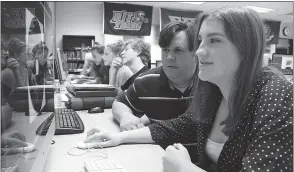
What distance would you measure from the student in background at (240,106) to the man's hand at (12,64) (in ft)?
1.67

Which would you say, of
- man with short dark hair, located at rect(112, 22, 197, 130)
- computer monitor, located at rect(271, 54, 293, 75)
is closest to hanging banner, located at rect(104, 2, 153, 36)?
computer monitor, located at rect(271, 54, 293, 75)

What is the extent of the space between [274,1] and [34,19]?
23.1 ft

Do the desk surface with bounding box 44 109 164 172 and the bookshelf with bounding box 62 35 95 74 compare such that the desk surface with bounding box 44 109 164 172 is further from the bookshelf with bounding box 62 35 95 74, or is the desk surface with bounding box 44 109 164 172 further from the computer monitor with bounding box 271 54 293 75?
the bookshelf with bounding box 62 35 95 74

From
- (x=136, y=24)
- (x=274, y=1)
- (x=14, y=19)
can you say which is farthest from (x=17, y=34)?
(x=274, y=1)

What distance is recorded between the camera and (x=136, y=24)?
7.04 m

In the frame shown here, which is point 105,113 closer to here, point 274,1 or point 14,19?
point 14,19

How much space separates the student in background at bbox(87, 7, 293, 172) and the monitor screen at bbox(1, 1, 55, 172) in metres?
0.38

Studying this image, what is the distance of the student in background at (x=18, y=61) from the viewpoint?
20.4 inches

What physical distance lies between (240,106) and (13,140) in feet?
2.09

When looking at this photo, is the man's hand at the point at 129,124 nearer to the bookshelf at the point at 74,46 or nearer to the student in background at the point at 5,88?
the student in background at the point at 5,88

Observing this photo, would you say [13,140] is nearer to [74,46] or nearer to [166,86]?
[166,86]

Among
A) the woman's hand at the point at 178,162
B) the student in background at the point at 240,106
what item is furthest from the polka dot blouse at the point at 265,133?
the woman's hand at the point at 178,162

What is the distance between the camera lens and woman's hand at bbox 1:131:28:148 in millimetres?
482

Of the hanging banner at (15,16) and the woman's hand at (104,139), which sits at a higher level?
the hanging banner at (15,16)
